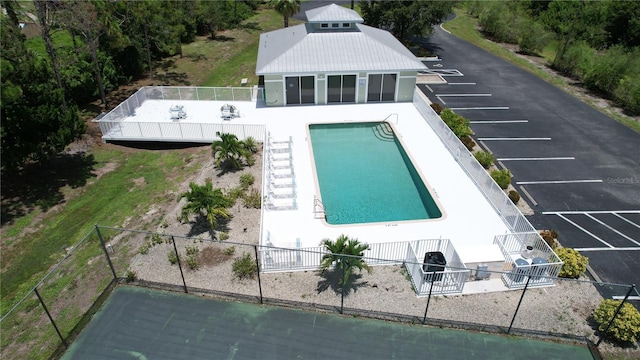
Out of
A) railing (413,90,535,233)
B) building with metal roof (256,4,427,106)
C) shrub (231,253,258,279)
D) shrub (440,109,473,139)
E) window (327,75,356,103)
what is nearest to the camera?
shrub (231,253,258,279)

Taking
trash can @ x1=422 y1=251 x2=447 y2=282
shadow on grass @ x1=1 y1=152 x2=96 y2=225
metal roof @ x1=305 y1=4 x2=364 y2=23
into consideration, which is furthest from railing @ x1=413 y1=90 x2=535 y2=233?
shadow on grass @ x1=1 y1=152 x2=96 y2=225

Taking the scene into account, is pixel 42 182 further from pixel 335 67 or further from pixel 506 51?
pixel 506 51

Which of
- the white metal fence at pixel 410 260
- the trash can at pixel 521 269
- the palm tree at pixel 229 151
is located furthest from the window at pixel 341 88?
the trash can at pixel 521 269

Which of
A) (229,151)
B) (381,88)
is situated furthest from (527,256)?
(381,88)

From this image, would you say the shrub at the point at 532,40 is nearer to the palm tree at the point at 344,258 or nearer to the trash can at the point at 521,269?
the trash can at the point at 521,269

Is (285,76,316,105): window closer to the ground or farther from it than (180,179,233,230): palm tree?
farther from it

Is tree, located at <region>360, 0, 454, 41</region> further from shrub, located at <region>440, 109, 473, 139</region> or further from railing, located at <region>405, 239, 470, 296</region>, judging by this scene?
railing, located at <region>405, 239, 470, 296</region>

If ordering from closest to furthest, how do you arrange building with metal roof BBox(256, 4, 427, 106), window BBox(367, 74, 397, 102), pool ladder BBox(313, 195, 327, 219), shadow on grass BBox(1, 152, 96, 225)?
pool ladder BBox(313, 195, 327, 219)
shadow on grass BBox(1, 152, 96, 225)
building with metal roof BBox(256, 4, 427, 106)
window BBox(367, 74, 397, 102)
